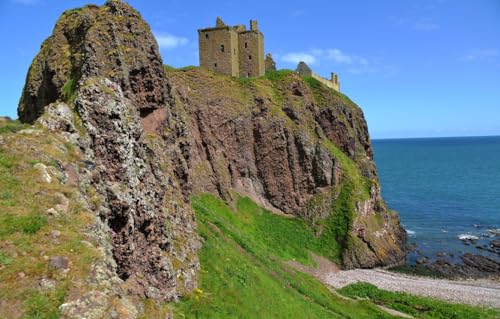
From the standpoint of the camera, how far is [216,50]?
246 ft

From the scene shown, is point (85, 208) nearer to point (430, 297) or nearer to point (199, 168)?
point (199, 168)

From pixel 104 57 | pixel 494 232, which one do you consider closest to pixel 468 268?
pixel 494 232

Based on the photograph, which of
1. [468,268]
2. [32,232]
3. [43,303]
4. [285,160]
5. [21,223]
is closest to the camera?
[43,303]

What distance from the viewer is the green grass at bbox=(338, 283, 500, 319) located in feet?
153

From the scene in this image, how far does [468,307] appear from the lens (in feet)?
161

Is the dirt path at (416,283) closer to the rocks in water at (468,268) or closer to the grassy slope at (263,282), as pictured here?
the grassy slope at (263,282)

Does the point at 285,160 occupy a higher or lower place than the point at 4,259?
higher

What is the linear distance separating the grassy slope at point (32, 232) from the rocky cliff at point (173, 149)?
1.88 ft

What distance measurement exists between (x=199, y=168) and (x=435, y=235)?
5755 cm

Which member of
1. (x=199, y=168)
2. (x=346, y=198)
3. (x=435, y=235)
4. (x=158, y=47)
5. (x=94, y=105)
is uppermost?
(x=158, y=47)

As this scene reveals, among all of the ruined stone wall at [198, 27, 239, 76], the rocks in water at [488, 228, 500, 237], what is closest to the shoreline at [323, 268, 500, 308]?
the rocks in water at [488, 228, 500, 237]

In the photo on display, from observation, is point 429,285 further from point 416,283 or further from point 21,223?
point 21,223

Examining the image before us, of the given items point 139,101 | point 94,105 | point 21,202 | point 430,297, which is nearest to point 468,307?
point 430,297

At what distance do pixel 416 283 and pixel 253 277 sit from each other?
111 ft
